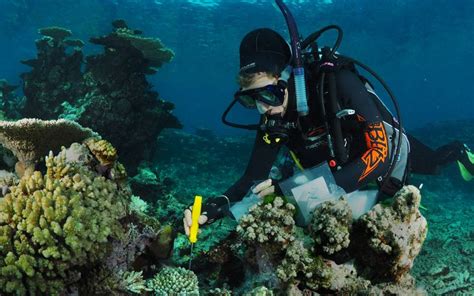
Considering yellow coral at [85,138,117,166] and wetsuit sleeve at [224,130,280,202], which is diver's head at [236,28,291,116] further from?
yellow coral at [85,138,117,166]

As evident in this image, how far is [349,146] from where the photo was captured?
4.30m

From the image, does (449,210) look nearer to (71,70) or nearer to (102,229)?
(102,229)

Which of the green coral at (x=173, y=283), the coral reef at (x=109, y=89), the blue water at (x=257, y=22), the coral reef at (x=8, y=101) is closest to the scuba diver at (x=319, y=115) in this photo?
the green coral at (x=173, y=283)

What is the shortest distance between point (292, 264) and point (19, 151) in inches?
130

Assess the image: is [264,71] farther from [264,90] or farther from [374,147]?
[374,147]

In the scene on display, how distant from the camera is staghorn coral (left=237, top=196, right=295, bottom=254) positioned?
3113 mm

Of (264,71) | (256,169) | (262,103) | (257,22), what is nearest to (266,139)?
(256,169)

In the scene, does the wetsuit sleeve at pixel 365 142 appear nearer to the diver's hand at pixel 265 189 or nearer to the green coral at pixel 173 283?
A: the diver's hand at pixel 265 189

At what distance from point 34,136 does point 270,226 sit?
2.85m

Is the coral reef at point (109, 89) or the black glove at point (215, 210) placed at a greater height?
the black glove at point (215, 210)

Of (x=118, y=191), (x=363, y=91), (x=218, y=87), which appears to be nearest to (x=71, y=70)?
(x=118, y=191)

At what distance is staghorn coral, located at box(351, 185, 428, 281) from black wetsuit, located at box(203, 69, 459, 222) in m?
0.61

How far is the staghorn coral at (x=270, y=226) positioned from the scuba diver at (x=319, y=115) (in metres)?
0.31

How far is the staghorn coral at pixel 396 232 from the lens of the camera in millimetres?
3014
